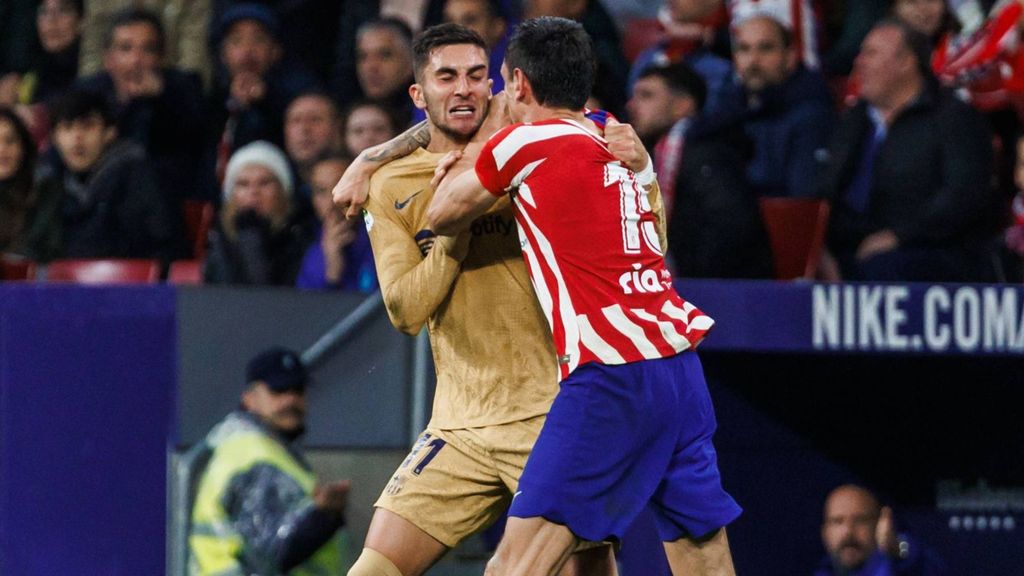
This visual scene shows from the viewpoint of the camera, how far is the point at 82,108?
8.72m

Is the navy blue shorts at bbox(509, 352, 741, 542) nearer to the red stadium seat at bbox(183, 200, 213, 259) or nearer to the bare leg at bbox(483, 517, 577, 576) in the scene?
the bare leg at bbox(483, 517, 577, 576)

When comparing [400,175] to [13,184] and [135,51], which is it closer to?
[13,184]

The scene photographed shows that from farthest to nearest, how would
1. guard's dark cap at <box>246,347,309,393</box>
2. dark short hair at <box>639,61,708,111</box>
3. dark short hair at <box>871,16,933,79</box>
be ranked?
dark short hair at <box>639,61,708,111</box> < dark short hair at <box>871,16,933,79</box> < guard's dark cap at <box>246,347,309,393</box>

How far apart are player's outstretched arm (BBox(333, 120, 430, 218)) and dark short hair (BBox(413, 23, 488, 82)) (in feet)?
0.64

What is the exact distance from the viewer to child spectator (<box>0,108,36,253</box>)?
27.7 feet

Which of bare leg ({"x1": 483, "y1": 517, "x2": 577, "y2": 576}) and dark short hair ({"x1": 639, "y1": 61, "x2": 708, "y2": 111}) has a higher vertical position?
dark short hair ({"x1": 639, "y1": 61, "x2": 708, "y2": 111})

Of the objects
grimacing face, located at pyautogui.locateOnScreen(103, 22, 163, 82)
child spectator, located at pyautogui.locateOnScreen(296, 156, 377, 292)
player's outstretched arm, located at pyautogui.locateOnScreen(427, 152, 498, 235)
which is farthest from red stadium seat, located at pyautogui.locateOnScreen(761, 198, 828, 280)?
grimacing face, located at pyautogui.locateOnScreen(103, 22, 163, 82)

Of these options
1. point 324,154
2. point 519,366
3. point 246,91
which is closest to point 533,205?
point 519,366

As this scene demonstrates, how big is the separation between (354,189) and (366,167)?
84 mm

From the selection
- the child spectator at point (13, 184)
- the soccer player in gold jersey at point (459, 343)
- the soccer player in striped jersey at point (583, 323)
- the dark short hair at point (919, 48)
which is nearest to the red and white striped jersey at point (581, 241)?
the soccer player in striped jersey at point (583, 323)

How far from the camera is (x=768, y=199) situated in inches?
298

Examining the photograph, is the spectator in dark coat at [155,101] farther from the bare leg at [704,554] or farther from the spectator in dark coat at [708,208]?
the bare leg at [704,554]

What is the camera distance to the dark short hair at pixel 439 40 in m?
4.91

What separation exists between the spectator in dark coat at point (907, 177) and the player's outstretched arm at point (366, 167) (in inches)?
98.7
